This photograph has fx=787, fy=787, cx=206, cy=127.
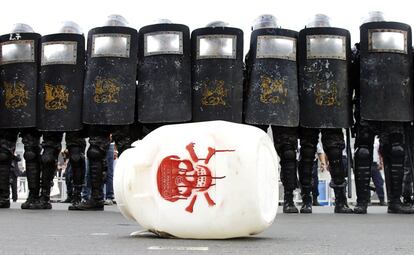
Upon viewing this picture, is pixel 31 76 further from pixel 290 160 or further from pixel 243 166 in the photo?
pixel 243 166

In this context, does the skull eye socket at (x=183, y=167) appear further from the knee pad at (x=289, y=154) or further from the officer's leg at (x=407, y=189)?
the officer's leg at (x=407, y=189)

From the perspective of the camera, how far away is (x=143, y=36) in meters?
7.50

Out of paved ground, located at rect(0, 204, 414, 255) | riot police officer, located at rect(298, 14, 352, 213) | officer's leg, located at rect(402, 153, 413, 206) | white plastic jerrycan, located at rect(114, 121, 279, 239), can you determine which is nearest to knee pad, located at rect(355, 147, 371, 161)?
riot police officer, located at rect(298, 14, 352, 213)

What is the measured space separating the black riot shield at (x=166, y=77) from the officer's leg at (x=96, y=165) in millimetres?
588

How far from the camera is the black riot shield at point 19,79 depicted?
7.68 metres

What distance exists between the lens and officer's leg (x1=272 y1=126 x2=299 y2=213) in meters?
7.46

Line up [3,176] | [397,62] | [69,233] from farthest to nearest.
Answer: [3,176], [397,62], [69,233]

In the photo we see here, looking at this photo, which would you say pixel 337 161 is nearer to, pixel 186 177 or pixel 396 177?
pixel 396 177

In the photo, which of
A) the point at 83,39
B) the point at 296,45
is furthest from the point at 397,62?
the point at 83,39

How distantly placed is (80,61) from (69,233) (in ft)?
12.2

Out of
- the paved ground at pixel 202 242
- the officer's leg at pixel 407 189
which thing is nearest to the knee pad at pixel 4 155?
the paved ground at pixel 202 242

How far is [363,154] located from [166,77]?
2.03m

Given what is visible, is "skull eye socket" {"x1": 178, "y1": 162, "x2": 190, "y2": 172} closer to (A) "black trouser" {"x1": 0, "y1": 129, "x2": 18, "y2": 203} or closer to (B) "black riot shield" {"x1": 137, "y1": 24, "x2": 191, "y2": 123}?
(B) "black riot shield" {"x1": 137, "y1": 24, "x2": 191, "y2": 123}

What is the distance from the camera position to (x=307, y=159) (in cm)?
773
